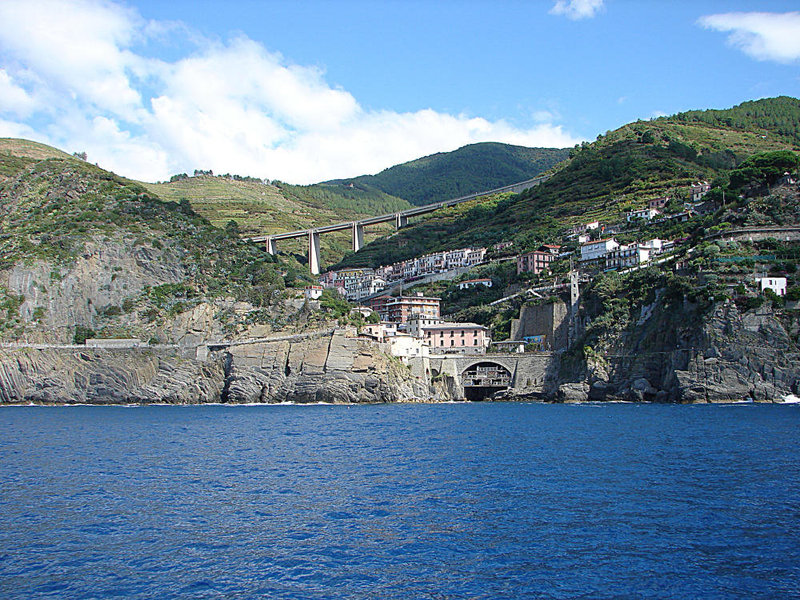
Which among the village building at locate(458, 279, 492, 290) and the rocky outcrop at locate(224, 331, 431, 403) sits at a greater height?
the village building at locate(458, 279, 492, 290)

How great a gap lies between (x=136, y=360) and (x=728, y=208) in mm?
68154

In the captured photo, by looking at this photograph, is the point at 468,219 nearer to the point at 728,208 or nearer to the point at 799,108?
the point at 728,208

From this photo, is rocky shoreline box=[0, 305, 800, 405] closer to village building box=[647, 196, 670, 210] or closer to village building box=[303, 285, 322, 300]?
village building box=[303, 285, 322, 300]

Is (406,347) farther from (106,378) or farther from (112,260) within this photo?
(112,260)

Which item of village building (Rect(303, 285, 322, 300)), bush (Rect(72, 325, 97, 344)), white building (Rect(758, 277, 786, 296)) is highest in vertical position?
village building (Rect(303, 285, 322, 300))

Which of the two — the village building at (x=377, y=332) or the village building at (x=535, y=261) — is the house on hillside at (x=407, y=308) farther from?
the village building at (x=535, y=261)

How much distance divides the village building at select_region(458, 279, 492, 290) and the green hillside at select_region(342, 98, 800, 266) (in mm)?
10790

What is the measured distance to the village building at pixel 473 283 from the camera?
106 meters

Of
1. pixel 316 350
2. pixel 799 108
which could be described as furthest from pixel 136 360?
pixel 799 108

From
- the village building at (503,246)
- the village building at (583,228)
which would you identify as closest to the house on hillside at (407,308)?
the village building at (503,246)

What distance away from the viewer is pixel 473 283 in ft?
352

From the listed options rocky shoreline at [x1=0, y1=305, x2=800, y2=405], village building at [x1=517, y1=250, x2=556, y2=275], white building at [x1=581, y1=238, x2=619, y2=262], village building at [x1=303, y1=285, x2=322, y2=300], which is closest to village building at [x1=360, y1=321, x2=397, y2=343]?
rocky shoreline at [x1=0, y1=305, x2=800, y2=405]

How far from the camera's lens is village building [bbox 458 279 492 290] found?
349 ft

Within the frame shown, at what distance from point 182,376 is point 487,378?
32413mm
